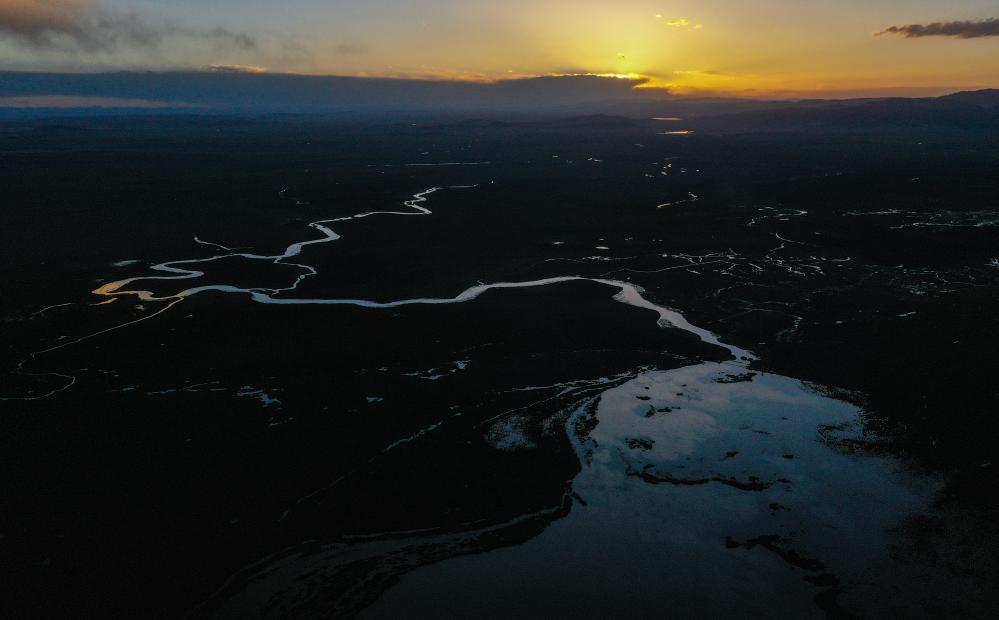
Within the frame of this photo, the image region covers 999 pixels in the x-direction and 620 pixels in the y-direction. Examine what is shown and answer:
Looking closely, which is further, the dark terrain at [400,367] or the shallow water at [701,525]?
the dark terrain at [400,367]

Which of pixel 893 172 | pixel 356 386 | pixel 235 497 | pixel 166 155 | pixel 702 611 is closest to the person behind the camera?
pixel 702 611

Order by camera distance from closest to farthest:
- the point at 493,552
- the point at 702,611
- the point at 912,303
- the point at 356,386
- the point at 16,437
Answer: the point at 702,611 → the point at 493,552 → the point at 16,437 → the point at 356,386 → the point at 912,303

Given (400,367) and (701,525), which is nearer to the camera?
(701,525)

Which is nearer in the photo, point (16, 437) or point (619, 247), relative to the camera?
point (16, 437)

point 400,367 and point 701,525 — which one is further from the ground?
point 400,367

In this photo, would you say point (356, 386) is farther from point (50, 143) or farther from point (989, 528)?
point (50, 143)

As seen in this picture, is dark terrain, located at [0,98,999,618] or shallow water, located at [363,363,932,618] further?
dark terrain, located at [0,98,999,618]

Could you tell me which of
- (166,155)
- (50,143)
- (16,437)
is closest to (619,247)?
(16,437)
